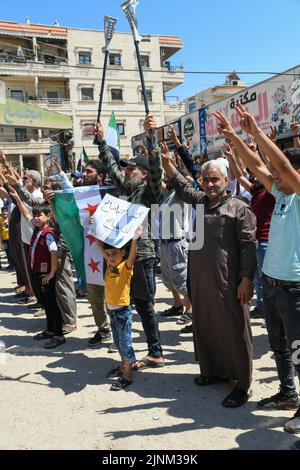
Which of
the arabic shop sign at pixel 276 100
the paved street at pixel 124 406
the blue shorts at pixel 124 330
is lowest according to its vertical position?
the paved street at pixel 124 406

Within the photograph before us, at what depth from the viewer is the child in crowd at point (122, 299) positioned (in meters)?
3.94

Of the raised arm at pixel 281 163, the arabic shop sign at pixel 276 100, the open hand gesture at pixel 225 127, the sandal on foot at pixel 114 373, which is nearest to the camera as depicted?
the raised arm at pixel 281 163

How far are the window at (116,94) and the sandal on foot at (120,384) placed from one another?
1645 inches

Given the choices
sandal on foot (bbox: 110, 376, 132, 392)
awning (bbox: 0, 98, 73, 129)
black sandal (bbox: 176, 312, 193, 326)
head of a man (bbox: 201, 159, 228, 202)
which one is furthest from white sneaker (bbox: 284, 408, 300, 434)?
awning (bbox: 0, 98, 73, 129)

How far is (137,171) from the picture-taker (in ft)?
14.1

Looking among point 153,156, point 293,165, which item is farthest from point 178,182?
point 293,165

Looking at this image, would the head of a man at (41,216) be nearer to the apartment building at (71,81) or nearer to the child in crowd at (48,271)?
the child in crowd at (48,271)

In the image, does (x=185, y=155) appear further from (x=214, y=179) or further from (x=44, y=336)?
(x=44, y=336)

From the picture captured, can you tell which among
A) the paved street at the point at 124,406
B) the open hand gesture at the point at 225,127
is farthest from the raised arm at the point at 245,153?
the paved street at the point at 124,406

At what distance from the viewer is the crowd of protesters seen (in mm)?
2947

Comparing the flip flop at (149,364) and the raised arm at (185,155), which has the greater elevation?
the raised arm at (185,155)

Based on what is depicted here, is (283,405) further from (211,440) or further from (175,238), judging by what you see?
(175,238)
